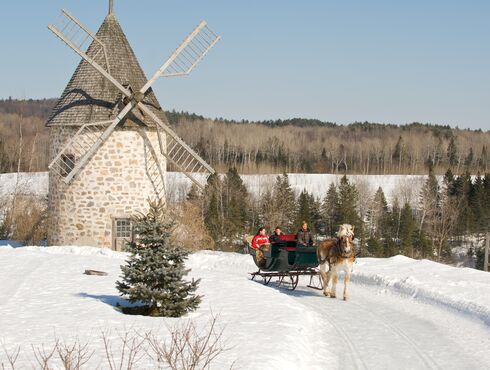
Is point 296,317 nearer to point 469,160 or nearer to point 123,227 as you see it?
point 123,227

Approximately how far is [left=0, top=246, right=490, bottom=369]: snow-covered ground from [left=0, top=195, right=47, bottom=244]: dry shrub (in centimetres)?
883

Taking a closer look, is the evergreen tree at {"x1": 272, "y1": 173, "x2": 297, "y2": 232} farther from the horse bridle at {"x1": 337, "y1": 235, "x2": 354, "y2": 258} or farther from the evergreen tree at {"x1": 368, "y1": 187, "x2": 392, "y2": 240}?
the horse bridle at {"x1": 337, "y1": 235, "x2": 354, "y2": 258}

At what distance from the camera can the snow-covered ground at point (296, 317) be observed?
10109mm

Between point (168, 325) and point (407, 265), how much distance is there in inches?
397

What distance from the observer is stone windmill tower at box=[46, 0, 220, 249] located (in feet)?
76.8

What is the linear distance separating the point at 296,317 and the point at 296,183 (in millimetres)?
67118

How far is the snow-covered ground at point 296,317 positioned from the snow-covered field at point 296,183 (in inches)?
1777

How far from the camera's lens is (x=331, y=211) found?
59.7 meters

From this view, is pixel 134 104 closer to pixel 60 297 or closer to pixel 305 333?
pixel 60 297

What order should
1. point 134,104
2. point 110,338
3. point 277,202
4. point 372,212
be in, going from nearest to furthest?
1. point 110,338
2. point 134,104
3. point 277,202
4. point 372,212

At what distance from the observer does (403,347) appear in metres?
11.0

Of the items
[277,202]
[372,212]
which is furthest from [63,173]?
[372,212]

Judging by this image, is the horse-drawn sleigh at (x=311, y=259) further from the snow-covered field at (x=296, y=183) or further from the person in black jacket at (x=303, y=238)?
the snow-covered field at (x=296, y=183)

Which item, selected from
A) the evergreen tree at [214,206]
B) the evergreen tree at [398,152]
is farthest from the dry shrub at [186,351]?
the evergreen tree at [398,152]
